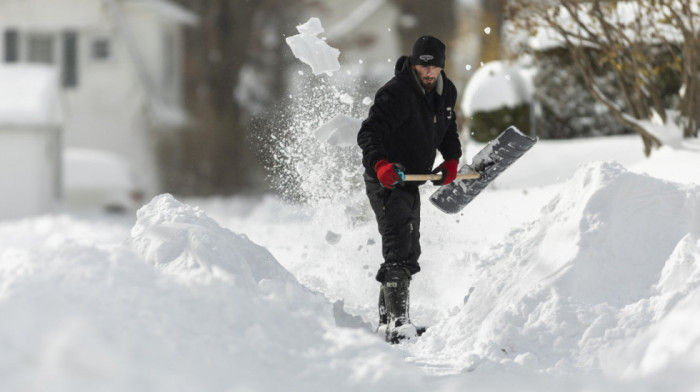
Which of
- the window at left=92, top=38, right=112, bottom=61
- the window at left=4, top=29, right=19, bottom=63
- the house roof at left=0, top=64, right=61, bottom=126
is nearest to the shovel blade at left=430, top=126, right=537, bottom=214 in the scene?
the house roof at left=0, top=64, right=61, bottom=126

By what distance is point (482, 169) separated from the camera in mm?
6371

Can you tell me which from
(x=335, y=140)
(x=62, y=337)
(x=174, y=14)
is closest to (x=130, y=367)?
(x=62, y=337)

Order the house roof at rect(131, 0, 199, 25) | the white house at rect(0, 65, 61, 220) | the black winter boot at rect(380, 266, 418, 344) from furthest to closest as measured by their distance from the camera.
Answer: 1. the house roof at rect(131, 0, 199, 25)
2. the white house at rect(0, 65, 61, 220)
3. the black winter boot at rect(380, 266, 418, 344)

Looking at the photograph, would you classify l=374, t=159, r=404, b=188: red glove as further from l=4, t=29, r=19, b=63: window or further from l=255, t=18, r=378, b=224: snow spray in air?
l=4, t=29, r=19, b=63: window

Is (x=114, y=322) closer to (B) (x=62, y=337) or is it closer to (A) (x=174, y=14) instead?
(B) (x=62, y=337)

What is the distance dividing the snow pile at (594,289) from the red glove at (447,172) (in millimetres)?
531

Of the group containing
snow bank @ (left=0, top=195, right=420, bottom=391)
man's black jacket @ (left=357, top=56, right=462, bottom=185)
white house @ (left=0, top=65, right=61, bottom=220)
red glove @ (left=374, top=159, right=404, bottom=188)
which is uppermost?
white house @ (left=0, top=65, right=61, bottom=220)

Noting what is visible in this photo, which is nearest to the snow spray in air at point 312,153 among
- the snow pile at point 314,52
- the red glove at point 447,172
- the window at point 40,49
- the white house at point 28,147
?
the snow pile at point 314,52

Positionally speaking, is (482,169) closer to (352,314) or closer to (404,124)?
(404,124)

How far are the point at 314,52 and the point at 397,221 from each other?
2353 mm

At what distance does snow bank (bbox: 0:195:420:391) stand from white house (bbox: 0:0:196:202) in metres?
17.9

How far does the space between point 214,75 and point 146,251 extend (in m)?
19.4

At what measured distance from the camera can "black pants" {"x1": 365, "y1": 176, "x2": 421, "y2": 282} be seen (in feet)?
18.9

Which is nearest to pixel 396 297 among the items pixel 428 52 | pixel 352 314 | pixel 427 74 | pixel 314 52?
pixel 352 314
